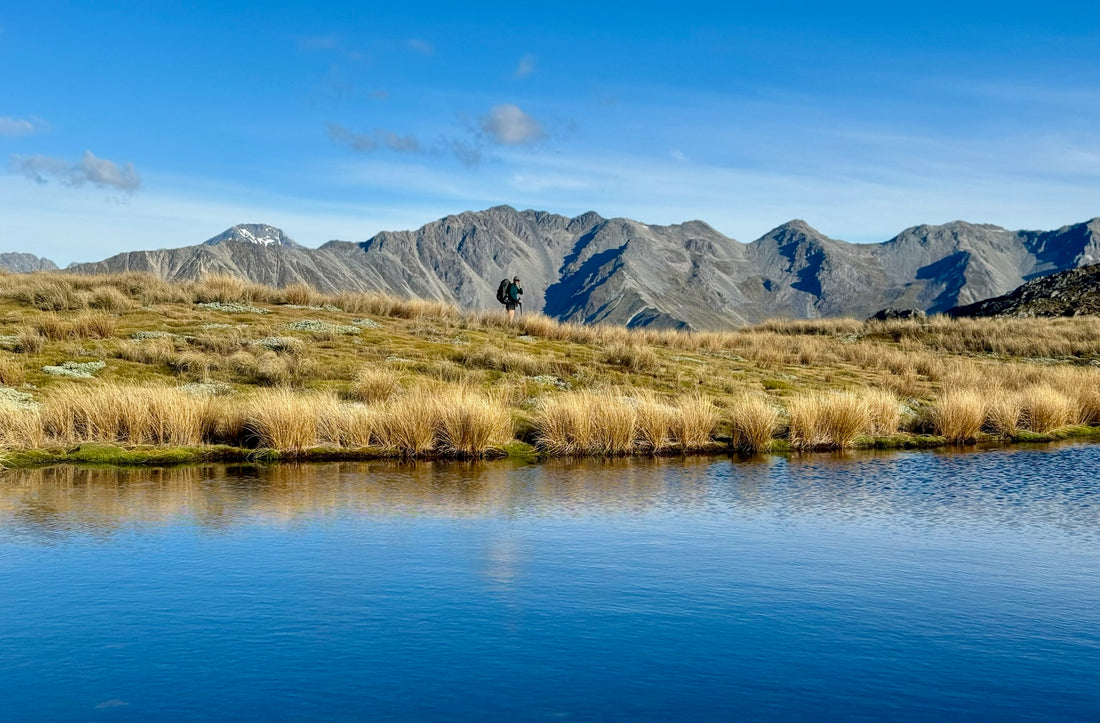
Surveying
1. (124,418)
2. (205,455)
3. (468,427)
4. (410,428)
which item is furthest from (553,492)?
(124,418)

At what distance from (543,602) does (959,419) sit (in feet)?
69.9

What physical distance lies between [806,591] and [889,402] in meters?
18.9

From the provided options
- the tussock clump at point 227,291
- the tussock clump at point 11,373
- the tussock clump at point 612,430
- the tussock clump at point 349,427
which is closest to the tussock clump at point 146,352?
the tussock clump at point 11,373

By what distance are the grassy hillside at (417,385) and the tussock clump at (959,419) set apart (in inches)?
2.5

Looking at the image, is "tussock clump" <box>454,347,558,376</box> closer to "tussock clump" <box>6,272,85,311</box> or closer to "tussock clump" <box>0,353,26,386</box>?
"tussock clump" <box>0,353,26,386</box>

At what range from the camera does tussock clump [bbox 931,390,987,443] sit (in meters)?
29.2

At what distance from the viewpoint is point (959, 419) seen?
2927 cm

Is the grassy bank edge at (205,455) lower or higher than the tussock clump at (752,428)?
lower

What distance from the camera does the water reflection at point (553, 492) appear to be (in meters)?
17.0

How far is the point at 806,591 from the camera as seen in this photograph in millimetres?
12508

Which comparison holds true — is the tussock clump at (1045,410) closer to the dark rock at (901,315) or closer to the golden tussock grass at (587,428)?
the golden tussock grass at (587,428)

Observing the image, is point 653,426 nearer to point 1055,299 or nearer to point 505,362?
point 505,362

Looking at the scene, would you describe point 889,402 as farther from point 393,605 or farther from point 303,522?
point 393,605

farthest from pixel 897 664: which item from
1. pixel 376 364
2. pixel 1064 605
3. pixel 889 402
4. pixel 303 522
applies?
pixel 376 364
